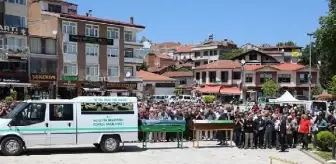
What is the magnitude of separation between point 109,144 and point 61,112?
2.26 m

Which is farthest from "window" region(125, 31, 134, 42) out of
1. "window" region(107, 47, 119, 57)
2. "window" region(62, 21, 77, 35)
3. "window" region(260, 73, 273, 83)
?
"window" region(260, 73, 273, 83)

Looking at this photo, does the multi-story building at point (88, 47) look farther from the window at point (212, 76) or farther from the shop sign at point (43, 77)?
the window at point (212, 76)

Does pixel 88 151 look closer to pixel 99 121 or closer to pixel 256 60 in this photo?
pixel 99 121

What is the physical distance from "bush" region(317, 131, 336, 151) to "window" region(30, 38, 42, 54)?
4300 cm

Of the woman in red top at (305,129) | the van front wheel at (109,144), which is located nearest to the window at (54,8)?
the woman in red top at (305,129)

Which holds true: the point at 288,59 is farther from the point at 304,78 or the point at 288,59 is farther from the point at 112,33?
the point at 112,33

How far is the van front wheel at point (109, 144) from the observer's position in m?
19.1

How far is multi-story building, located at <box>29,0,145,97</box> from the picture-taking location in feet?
202

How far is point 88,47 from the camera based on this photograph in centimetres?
6512

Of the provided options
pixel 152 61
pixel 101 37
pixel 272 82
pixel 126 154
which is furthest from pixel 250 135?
pixel 152 61

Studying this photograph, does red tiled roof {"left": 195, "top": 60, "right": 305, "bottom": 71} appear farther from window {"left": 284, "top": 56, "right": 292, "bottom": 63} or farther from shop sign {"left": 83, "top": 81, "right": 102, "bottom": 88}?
shop sign {"left": 83, "top": 81, "right": 102, "bottom": 88}

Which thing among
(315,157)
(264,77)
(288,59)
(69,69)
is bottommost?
(315,157)

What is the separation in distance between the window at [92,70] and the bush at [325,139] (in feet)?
Answer: 155

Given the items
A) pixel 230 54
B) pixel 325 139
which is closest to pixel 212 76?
pixel 230 54
